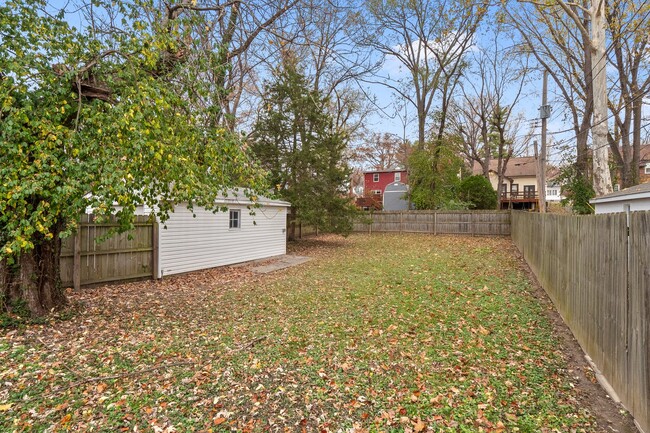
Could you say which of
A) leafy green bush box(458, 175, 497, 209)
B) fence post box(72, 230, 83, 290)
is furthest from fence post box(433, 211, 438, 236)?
fence post box(72, 230, 83, 290)

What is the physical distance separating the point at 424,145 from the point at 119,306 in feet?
75.3

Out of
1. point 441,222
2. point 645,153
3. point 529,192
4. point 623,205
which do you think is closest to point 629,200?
point 623,205

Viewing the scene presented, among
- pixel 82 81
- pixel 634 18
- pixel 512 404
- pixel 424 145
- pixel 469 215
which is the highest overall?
pixel 634 18

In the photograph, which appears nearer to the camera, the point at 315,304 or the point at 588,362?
the point at 588,362

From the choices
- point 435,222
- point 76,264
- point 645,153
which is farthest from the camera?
point 645,153

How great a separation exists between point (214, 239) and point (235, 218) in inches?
49.0

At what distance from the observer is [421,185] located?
23.8m

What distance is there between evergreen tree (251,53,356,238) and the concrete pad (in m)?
2.16

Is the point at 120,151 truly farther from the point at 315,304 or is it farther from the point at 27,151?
the point at 315,304

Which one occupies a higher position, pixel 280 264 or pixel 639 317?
pixel 639 317

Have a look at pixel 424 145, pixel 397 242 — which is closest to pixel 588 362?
pixel 397 242

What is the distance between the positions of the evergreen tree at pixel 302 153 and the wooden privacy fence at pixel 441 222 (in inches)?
122

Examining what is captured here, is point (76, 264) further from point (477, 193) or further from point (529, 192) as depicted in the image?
point (529, 192)

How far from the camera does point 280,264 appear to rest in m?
12.0
